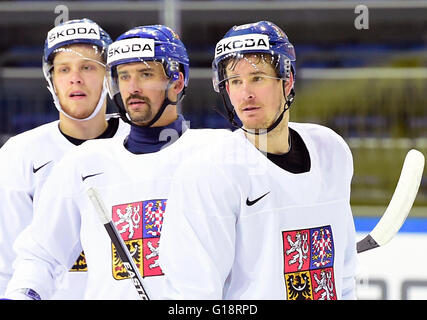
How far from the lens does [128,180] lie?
179cm

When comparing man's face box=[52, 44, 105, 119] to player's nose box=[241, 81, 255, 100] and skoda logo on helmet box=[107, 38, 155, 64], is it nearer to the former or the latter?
skoda logo on helmet box=[107, 38, 155, 64]

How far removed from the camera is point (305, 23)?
2615 mm

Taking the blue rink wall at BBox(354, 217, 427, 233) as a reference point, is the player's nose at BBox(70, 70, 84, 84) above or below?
above

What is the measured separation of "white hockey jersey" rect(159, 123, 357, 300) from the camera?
5.51 ft

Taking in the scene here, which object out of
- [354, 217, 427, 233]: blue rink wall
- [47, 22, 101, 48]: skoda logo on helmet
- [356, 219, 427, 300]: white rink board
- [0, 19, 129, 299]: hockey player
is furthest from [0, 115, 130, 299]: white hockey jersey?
[356, 219, 427, 300]: white rink board

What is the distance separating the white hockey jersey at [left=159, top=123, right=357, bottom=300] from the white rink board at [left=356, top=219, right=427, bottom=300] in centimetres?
55

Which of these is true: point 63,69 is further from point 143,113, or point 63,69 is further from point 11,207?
point 11,207

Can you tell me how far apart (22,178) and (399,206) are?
0.92 m

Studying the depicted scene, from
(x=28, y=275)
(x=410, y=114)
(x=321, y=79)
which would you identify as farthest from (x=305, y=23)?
(x=28, y=275)

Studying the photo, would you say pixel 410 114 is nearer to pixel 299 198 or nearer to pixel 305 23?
pixel 305 23

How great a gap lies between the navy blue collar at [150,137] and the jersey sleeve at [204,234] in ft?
0.43

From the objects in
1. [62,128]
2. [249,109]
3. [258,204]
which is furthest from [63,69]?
[258,204]

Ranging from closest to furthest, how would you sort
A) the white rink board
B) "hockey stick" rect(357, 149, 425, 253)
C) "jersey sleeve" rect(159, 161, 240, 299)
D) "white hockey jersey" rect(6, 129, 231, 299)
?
"jersey sleeve" rect(159, 161, 240, 299)
"white hockey jersey" rect(6, 129, 231, 299)
"hockey stick" rect(357, 149, 425, 253)
the white rink board

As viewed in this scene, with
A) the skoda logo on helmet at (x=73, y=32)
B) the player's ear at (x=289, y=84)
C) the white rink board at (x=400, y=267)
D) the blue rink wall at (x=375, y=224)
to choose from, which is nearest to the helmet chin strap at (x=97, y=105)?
the skoda logo on helmet at (x=73, y=32)
